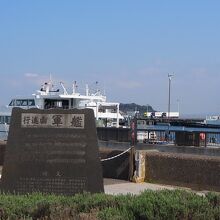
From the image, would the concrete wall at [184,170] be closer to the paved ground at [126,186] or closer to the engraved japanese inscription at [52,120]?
the paved ground at [126,186]

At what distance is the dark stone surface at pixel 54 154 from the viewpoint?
9.27 m

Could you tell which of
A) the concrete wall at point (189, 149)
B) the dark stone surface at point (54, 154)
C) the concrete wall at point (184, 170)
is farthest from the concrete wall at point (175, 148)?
the dark stone surface at point (54, 154)

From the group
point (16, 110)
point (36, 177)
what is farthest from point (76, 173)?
point (16, 110)

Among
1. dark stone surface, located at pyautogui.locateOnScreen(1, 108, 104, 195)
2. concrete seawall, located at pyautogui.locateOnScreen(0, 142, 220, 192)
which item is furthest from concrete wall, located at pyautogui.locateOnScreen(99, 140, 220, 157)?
dark stone surface, located at pyautogui.locateOnScreen(1, 108, 104, 195)

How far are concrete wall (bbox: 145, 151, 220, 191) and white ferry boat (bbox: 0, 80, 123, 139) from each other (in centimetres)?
3030

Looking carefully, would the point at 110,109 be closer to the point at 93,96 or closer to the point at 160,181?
the point at 93,96

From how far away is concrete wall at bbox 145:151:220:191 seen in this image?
45.9 ft

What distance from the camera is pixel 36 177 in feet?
30.9

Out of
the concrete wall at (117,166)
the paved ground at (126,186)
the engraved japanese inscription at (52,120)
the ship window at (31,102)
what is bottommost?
the paved ground at (126,186)

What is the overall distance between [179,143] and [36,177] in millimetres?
20088

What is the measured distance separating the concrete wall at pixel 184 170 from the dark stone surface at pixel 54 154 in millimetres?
5448

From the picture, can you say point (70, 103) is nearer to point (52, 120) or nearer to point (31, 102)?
point (31, 102)

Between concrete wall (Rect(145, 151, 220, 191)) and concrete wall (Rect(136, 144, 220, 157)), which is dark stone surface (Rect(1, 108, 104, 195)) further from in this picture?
concrete wall (Rect(136, 144, 220, 157))

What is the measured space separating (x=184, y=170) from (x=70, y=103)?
1318 inches
